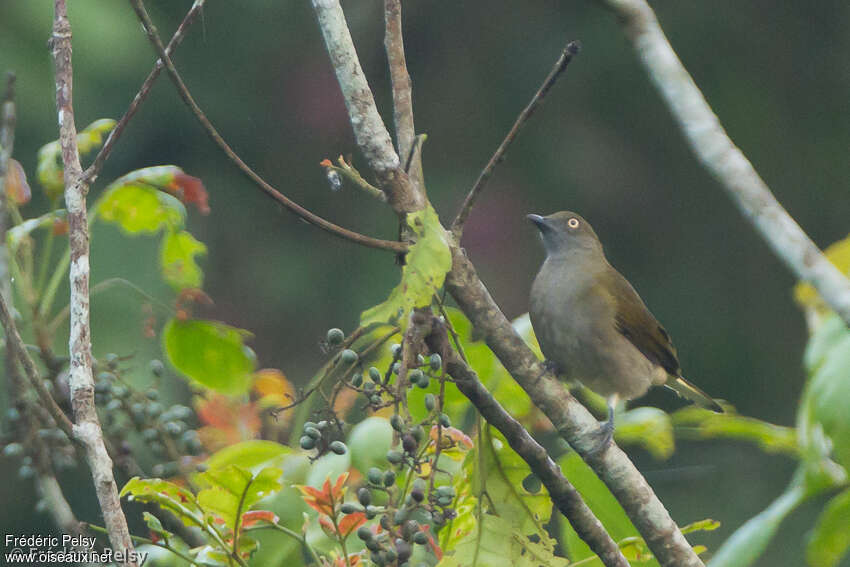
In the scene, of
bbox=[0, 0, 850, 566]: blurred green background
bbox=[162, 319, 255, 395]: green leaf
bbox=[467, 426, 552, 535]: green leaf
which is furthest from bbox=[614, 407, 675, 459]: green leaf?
bbox=[0, 0, 850, 566]: blurred green background

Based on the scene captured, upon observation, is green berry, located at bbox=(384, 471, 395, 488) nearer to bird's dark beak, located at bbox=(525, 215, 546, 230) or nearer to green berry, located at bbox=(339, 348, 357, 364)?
green berry, located at bbox=(339, 348, 357, 364)

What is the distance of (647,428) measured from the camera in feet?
7.63

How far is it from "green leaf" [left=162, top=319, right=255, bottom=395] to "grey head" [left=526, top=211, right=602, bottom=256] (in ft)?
4.85

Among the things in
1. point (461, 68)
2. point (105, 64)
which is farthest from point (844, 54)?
point (105, 64)

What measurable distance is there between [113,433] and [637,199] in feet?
22.0

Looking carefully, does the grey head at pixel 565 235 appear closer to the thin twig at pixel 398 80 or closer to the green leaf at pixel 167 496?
the thin twig at pixel 398 80

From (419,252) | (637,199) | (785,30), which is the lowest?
(637,199)

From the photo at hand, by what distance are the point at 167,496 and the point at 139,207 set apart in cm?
78

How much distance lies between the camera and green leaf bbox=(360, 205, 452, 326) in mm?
1577

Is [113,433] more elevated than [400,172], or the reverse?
[400,172]

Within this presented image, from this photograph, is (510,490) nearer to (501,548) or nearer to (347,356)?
(501,548)

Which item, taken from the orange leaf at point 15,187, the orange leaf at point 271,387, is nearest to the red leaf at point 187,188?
the orange leaf at point 15,187

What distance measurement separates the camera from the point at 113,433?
2232 millimetres

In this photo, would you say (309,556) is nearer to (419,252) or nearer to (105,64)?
(419,252)
